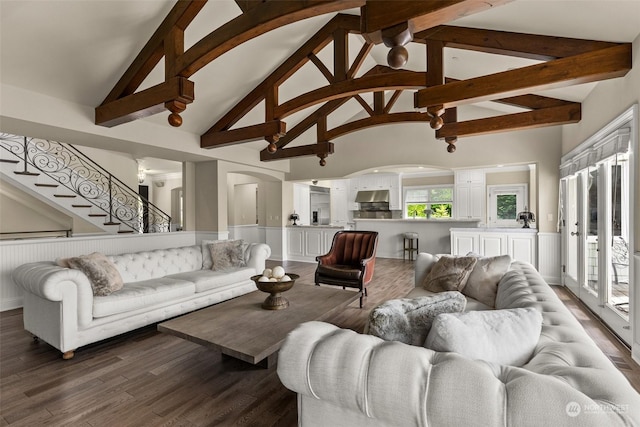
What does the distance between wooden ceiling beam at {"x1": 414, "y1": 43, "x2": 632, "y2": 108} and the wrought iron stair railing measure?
224 inches

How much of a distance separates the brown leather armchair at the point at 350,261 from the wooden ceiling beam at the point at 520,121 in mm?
2078

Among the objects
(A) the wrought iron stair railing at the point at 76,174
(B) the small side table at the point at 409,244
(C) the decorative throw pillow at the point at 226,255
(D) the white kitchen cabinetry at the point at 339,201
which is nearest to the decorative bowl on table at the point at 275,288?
(C) the decorative throw pillow at the point at 226,255

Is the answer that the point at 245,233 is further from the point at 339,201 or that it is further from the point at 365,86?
the point at 365,86

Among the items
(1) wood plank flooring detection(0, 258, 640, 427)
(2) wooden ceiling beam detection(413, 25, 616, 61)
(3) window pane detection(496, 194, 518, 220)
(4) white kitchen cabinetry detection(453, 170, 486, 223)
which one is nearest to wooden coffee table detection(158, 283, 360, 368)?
(1) wood plank flooring detection(0, 258, 640, 427)

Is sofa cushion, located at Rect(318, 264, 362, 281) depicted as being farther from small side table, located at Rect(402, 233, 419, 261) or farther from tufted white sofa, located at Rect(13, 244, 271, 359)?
small side table, located at Rect(402, 233, 419, 261)

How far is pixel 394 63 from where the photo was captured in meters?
2.12

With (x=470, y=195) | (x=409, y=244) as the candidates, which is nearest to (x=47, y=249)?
(x=409, y=244)

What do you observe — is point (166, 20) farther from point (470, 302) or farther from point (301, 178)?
point (301, 178)

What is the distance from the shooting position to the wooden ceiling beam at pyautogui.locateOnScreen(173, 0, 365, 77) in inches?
79.1

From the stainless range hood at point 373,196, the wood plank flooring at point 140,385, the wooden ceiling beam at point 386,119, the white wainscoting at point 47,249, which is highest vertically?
the wooden ceiling beam at point 386,119

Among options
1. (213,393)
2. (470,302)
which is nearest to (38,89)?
(213,393)

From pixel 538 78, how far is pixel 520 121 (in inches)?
65.2

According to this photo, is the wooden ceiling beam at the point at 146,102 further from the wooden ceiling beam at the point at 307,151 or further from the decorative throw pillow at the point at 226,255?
the wooden ceiling beam at the point at 307,151

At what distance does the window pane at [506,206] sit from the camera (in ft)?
28.7
